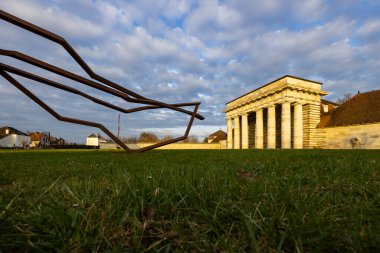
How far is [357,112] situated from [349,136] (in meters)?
4.13

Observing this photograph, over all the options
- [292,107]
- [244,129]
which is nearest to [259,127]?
[244,129]

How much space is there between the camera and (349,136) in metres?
36.2

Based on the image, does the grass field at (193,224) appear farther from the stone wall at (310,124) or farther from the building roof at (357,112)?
the stone wall at (310,124)

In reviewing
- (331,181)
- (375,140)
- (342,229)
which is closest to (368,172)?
(331,181)

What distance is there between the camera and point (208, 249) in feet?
3.60

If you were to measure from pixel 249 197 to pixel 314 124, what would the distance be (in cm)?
4526

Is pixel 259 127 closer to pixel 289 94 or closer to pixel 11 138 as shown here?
pixel 289 94

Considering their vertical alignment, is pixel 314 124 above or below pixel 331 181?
above

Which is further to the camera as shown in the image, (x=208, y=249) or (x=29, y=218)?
(x=29, y=218)

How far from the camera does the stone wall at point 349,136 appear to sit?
32781mm

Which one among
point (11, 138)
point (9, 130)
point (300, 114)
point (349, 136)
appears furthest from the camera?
point (9, 130)

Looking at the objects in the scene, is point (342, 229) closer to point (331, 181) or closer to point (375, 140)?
point (331, 181)

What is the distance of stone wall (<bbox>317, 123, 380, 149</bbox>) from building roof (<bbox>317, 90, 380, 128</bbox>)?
0.78 meters

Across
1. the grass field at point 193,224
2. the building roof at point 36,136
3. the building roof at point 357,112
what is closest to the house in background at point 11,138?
the building roof at point 36,136
